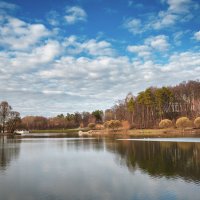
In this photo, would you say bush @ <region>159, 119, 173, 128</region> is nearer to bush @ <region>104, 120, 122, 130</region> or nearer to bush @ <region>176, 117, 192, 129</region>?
bush @ <region>176, 117, 192, 129</region>

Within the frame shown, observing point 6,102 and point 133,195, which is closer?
point 133,195

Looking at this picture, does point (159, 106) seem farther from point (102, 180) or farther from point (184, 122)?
point (102, 180)

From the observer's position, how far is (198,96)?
340 ft

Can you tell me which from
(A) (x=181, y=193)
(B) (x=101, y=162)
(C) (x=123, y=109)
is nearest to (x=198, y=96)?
(C) (x=123, y=109)

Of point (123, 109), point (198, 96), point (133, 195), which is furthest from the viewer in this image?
point (123, 109)

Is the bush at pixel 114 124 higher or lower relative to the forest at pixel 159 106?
lower

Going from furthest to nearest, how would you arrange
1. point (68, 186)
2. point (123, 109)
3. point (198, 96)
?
point (123, 109) < point (198, 96) < point (68, 186)

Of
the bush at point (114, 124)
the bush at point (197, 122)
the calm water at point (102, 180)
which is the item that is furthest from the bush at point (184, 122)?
the calm water at point (102, 180)

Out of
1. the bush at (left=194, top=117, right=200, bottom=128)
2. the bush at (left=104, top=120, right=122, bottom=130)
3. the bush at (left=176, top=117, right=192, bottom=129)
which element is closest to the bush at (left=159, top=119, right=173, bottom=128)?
the bush at (left=176, top=117, right=192, bottom=129)

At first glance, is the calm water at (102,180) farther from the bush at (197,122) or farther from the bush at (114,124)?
the bush at (114,124)

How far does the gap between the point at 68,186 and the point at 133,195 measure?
4932mm

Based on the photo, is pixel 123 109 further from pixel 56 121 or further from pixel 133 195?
pixel 133 195

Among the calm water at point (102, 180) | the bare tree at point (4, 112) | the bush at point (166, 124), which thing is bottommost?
the calm water at point (102, 180)

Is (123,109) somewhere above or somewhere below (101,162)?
above
